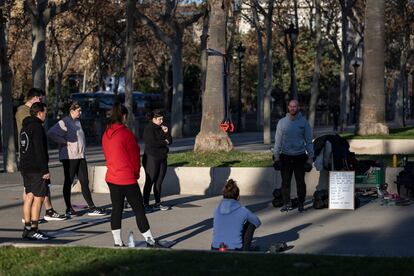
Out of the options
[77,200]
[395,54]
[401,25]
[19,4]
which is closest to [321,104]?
[395,54]

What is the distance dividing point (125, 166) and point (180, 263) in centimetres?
224

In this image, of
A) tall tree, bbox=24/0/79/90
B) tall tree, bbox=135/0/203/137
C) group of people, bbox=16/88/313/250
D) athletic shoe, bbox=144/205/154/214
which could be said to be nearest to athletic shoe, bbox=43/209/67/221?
group of people, bbox=16/88/313/250

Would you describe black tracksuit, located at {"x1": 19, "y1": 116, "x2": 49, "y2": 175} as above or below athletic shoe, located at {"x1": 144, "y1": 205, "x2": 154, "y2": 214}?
above

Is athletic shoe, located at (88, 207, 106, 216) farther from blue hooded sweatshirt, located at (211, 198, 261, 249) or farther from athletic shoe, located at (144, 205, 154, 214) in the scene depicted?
blue hooded sweatshirt, located at (211, 198, 261, 249)

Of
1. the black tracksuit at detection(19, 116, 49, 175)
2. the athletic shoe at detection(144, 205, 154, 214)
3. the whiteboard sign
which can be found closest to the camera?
the black tracksuit at detection(19, 116, 49, 175)

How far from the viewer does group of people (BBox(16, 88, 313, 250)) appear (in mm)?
10242

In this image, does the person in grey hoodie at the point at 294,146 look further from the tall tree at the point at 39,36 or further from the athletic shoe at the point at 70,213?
A: the tall tree at the point at 39,36

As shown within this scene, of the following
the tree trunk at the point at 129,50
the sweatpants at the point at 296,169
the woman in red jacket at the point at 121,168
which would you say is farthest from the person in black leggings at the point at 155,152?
the tree trunk at the point at 129,50

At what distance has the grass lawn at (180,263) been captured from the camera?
27.6 ft

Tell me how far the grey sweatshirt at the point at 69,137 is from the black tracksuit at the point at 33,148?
212cm

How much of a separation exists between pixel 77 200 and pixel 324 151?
4.91 meters

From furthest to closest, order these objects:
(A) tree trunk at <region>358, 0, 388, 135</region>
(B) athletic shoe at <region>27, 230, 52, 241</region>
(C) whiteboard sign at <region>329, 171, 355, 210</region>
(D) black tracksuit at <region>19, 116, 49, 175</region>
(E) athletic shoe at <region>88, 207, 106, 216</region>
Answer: (A) tree trunk at <region>358, 0, 388, 135</region> → (C) whiteboard sign at <region>329, 171, 355, 210</region> → (E) athletic shoe at <region>88, 207, 106, 216</region> → (B) athletic shoe at <region>27, 230, 52, 241</region> → (D) black tracksuit at <region>19, 116, 49, 175</region>

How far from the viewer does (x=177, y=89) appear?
1745 inches

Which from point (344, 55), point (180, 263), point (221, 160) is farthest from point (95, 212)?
point (344, 55)
